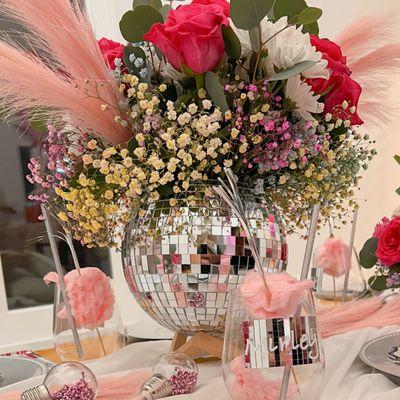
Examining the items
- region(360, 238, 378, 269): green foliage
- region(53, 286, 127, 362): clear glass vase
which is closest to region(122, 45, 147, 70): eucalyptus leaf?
region(53, 286, 127, 362): clear glass vase

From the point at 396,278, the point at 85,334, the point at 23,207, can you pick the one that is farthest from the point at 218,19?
the point at 23,207

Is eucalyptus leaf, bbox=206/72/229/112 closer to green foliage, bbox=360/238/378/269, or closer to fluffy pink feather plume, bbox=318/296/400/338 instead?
fluffy pink feather plume, bbox=318/296/400/338

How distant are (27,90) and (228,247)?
0.29 meters

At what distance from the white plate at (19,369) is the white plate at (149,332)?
0.65 feet

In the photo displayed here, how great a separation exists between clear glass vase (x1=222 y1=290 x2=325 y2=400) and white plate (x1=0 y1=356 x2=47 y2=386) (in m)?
0.37

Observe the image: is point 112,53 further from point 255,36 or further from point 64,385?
point 64,385

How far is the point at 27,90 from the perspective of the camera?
0.64 m

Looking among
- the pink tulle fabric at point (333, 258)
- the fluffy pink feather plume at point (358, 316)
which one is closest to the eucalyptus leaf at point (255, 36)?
the fluffy pink feather plume at point (358, 316)

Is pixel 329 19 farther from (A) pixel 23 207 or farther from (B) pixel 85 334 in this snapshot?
(B) pixel 85 334

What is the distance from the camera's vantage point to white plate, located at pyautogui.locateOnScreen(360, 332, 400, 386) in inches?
24.7

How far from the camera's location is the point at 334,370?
665 mm

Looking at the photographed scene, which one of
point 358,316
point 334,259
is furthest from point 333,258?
point 358,316

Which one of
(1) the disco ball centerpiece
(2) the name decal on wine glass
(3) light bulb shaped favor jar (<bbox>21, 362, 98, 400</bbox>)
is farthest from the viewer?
(1) the disco ball centerpiece

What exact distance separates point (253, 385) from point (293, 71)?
0.34 metres
